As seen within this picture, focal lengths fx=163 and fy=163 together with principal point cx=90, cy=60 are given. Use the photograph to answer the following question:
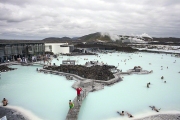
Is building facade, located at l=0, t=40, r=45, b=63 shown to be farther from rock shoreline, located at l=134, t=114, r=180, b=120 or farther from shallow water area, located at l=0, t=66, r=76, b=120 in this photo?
rock shoreline, located at l=134, t=114, r=180, b=120

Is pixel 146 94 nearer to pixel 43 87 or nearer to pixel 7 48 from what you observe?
pixel 43 87

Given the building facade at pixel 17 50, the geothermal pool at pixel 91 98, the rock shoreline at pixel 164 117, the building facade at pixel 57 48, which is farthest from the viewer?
the building facade at pixel 57 48

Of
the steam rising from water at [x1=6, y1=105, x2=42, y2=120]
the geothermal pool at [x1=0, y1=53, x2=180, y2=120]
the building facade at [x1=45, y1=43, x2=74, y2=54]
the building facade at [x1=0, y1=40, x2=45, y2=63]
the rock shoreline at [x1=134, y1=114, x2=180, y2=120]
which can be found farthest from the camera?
the building facade at [x1=45, y1=43, x2=74, y2=54]

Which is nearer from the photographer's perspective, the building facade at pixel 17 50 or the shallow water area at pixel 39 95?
the shallow water area at pixel 39 95

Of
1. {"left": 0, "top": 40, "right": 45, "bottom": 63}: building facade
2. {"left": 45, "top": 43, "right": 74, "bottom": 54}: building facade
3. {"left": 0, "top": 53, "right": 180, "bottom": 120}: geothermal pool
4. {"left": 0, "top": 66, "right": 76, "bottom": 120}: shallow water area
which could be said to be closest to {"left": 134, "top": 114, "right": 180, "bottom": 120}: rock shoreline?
{"left": 0, "top": 53, "right": 180, "bottom": 120}: geothermal pool

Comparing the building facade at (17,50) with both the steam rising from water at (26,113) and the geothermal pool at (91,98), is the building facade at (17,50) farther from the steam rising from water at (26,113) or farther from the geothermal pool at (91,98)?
the steam rising from water at (26,113)

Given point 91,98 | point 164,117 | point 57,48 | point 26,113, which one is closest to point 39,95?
point 26,113

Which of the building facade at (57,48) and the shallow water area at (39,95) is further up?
the building facade at (57,48)

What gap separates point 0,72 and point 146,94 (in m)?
21.1

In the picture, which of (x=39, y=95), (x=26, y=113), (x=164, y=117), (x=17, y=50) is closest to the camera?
(x=164, y=117)

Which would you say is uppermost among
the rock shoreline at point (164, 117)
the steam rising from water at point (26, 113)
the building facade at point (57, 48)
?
the building facade at point (57, 48)

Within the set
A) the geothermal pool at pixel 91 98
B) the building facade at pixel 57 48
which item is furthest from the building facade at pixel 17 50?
the geothermal pool at pixel 91 98

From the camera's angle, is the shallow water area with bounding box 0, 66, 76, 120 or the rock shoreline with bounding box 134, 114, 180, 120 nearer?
the rock shoreline with bounding box 134, 114, 180, 120

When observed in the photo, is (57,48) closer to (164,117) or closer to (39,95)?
(39,95)
